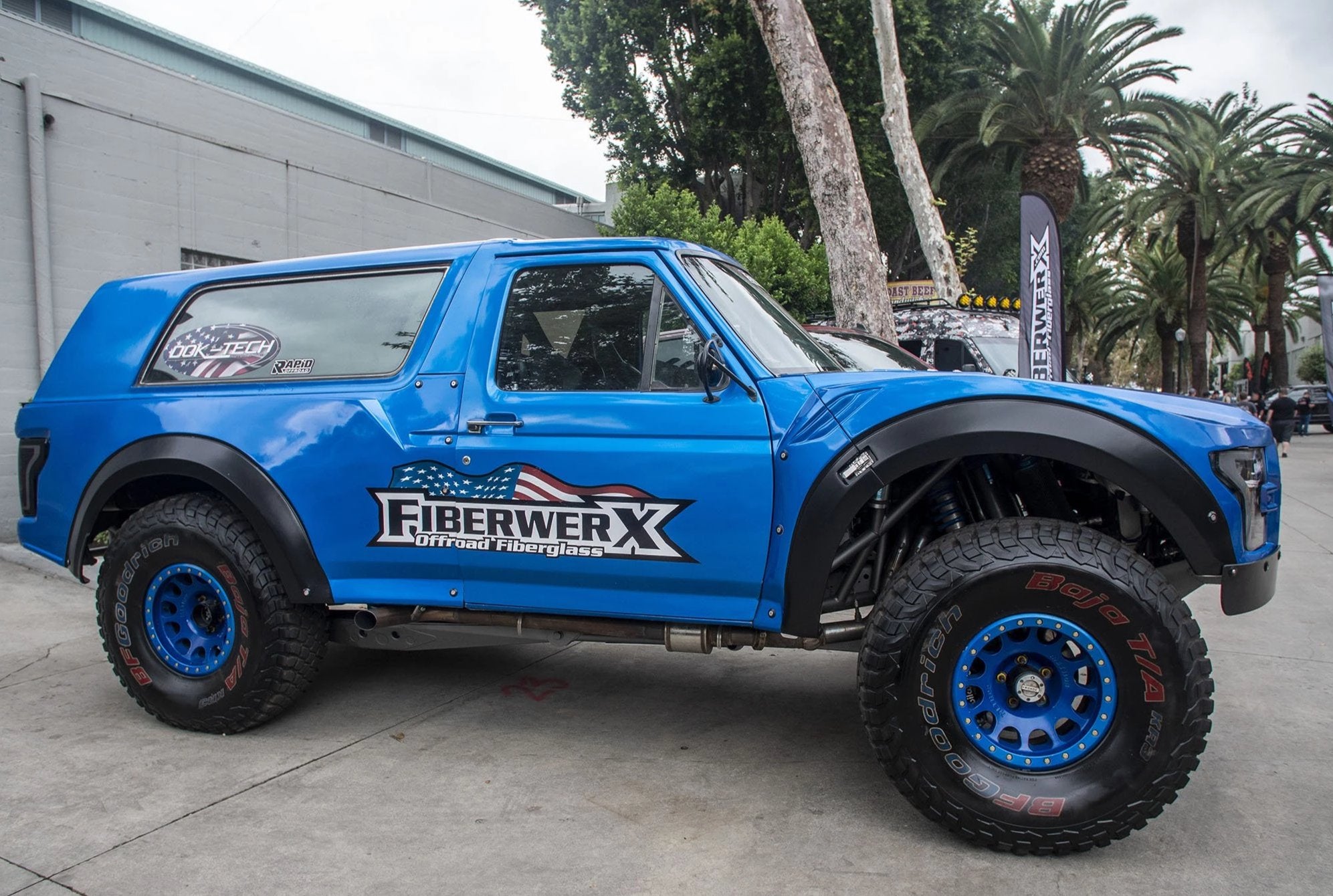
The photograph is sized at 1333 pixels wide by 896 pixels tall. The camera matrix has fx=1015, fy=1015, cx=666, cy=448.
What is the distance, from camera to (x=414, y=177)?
15.8 meters

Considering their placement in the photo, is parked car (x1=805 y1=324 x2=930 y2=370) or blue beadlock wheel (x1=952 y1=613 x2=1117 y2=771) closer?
blue beadlock wheel (x1=952 y1=613 x2=1117 y2=771)

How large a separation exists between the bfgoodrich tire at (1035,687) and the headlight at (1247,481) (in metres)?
0.34

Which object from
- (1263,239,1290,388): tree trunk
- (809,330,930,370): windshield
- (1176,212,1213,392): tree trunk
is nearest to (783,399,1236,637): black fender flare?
(809,330,930,370): windshield

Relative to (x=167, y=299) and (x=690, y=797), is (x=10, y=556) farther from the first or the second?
(x=690, y=797)

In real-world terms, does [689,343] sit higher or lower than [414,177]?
lower

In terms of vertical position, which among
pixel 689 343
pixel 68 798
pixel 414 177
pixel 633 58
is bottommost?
pixel 68 798

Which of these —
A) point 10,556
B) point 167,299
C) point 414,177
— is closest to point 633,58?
point 414,177

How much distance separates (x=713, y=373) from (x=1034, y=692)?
4.95 ft

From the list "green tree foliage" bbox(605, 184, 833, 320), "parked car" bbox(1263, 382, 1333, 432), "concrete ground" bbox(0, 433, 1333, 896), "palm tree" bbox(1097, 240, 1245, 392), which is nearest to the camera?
"concrete ground" bbox(0, 433, 1333, 896)

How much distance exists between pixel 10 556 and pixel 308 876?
20.8 feet

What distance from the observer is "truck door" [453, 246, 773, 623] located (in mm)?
3584

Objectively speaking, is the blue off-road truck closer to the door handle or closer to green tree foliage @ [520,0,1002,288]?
the door handle

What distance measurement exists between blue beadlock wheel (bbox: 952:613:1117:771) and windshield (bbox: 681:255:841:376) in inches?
47.6

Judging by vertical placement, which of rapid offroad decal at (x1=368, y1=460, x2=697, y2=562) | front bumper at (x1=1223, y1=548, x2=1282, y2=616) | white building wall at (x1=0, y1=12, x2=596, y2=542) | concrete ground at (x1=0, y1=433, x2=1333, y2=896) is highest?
white building wall at (x1=0, y1=12, x2=596, y2=542)
